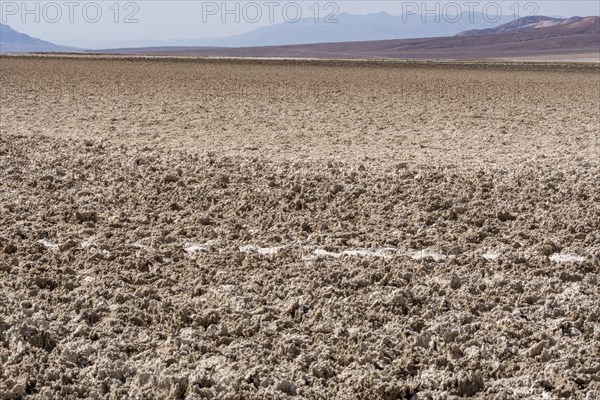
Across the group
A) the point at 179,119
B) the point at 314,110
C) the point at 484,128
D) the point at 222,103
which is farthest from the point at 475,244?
the point at 222,103

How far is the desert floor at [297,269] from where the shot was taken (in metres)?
3.81

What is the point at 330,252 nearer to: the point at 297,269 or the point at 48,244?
the point at 297,269

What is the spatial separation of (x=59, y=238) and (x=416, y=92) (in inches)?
631

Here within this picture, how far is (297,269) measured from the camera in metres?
5.22

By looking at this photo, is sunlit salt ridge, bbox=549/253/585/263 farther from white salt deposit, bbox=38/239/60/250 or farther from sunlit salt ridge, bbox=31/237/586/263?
white salt deposit, bbox=38/239/60/250

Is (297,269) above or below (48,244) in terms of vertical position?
below

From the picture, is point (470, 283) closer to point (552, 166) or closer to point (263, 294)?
point (263, 294)

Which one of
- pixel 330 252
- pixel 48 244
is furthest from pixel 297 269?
pixel 48 244

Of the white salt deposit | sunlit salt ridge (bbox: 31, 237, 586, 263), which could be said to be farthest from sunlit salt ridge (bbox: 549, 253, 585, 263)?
the white salt deposit

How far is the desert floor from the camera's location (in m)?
3.81

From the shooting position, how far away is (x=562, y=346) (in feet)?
13.3

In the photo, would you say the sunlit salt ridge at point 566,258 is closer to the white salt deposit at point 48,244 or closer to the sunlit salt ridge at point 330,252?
the sunlit salt ridge at point 330,252

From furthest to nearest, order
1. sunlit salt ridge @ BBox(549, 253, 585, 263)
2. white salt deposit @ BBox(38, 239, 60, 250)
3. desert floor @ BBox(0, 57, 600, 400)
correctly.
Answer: white salt deposit @ BBox(38, 239, 60, 250) < sunlit salt ridge @ BBox(549, 253, 585, 263) < desert floor @ BBox(0, 57, 600, 400)

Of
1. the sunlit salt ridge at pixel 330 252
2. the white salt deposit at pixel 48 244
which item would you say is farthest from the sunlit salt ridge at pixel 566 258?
the white salt deposit at pixel 48 244
